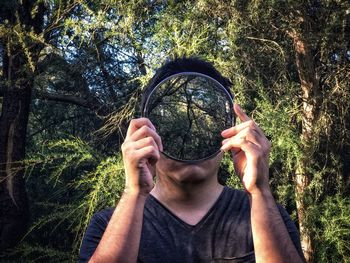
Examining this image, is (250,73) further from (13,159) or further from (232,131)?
(13,159)

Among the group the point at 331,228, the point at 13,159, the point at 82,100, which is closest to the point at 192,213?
the point at 331,228

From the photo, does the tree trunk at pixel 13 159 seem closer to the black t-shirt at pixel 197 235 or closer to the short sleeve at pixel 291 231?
the black t-shirt at pixel 197 235

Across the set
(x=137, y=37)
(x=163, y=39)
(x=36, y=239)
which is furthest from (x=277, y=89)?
Answer: (x=36, y=239)

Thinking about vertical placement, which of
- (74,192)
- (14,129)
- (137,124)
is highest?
(14,129)

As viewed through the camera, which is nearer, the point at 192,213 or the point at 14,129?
the point at 192,213

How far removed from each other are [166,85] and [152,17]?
11.3 ft

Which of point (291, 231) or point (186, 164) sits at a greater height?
point (186, 164)

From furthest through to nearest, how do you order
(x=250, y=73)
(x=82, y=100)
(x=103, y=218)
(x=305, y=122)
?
(x=82, y=100)
(x=250, y=73)
(x=305, y=122)
(x=103, y=218)

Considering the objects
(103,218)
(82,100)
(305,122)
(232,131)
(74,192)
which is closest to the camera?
(232,131)

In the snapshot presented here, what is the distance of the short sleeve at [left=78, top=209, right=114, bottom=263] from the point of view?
1.73 meters

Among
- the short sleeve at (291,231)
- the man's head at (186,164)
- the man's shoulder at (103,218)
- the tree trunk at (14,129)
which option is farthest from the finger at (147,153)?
the tree trunk at (14,129)

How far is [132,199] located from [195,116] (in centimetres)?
76

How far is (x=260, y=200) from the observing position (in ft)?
5.27

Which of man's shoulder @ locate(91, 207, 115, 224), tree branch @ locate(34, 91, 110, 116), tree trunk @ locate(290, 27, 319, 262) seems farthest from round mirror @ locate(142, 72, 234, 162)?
tree branch @ locate(34, 91, 110, 116)
